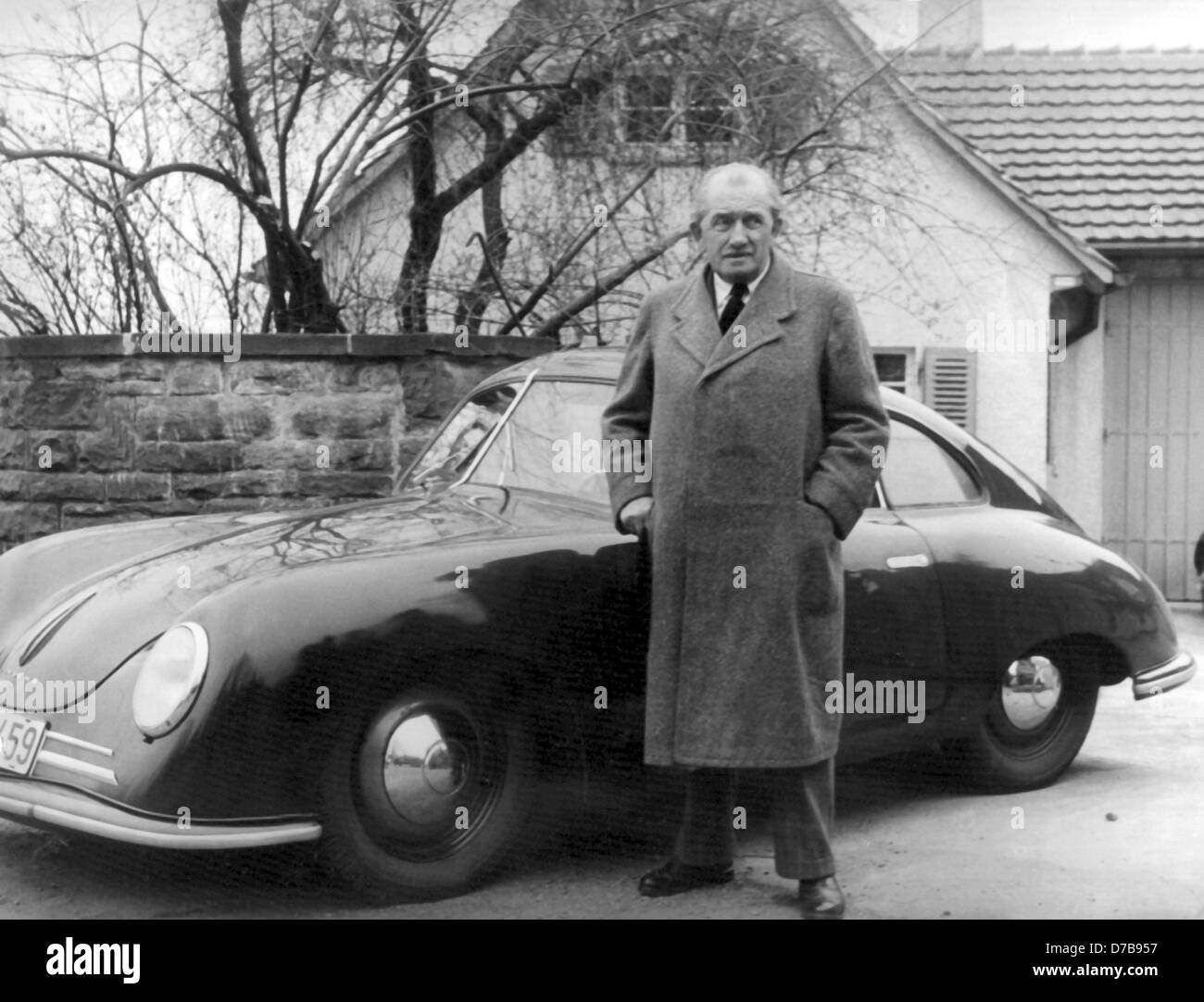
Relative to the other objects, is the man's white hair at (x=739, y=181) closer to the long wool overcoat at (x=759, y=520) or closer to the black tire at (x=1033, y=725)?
the long wool overcoat at (x=759, y=520)

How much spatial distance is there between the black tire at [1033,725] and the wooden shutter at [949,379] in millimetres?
6753

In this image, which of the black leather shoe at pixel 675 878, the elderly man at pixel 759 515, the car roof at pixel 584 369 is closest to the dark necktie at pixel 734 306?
the elderly man at pixel 759 515

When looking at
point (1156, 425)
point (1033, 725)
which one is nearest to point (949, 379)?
point (1156, 425)

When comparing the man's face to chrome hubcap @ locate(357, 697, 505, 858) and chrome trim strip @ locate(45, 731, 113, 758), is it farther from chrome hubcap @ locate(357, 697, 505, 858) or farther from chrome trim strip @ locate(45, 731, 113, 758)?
chrome trim strip @ locate(45, 731, 113, 758)

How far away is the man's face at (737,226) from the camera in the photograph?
398 cm

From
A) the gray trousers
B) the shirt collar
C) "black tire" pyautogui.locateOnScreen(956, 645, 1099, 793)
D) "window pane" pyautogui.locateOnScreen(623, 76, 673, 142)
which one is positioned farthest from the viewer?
"window pane" pyautogui.locateOnScreen(623, 76, 673, 142)

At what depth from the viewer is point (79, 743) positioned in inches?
151

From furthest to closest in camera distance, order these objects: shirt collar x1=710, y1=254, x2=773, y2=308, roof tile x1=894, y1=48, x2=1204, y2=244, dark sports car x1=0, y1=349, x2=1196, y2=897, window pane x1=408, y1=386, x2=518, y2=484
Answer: roof tile x1=894, y1=48, x2=1204, y2=244, window pane x1=408, y1=386, x2=518, y2=484, shirt collar x1=710, y1=254, x2=773, y2=308, dark sports car x1=0, y1=349, x2=1196, y2=897

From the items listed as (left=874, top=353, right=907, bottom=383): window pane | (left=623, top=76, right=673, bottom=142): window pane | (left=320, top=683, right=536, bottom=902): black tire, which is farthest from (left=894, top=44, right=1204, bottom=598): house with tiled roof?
(left=320, top=683, right=536, bottom=902): black tire

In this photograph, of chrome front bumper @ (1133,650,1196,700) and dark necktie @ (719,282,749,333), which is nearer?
dark necktie @ (719,282,749,333)

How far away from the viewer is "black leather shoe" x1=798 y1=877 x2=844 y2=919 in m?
3.91

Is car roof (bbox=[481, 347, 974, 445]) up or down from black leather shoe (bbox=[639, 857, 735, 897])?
up

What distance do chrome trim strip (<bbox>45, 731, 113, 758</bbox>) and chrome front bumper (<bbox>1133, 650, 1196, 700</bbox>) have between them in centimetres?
339

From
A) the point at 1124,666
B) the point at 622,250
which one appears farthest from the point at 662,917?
the point at 622,250
